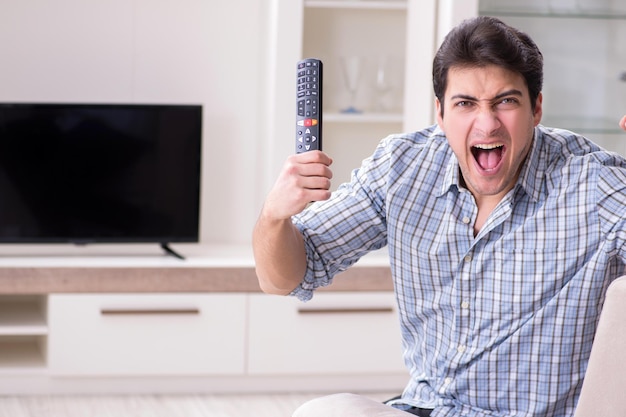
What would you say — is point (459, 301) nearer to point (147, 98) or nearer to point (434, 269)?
point (434, 269)

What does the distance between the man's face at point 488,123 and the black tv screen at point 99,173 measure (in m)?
2.27

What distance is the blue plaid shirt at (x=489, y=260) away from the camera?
5.49 ft

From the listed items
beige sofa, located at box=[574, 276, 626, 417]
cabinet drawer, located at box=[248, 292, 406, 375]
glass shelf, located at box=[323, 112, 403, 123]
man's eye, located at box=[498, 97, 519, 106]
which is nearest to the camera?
beige sofa, located at box=[574, 276, 626, 417]

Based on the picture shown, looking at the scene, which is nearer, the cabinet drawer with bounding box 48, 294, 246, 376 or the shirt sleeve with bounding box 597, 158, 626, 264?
the shirt sleeve with bounding box 597, 158, 626, 264

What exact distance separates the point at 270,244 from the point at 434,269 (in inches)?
12.1

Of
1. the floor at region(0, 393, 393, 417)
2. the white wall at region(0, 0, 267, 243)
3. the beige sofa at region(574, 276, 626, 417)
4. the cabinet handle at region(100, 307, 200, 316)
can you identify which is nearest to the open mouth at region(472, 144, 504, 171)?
the beige sofa at region(574, 276, 626, 417)

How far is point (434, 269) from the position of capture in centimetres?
179

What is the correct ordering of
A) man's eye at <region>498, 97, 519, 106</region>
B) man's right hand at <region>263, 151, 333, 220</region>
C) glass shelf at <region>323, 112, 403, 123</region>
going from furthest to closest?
glass shelf at <region>323, 112, 403, 123</region> → man's eye at <region>498, 97, 519, 106</region> → man's right hand at <region>263, 151, 333, 220</region>

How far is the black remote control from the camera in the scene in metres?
1.62

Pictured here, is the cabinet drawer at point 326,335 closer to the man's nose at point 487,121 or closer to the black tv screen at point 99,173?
the black tv screen at point 99,173

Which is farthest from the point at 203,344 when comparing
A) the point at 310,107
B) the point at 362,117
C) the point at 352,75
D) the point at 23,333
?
the point at 310,107

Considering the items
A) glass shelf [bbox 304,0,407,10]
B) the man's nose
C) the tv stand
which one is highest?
glass shelf [bbox 304,0,407,10]

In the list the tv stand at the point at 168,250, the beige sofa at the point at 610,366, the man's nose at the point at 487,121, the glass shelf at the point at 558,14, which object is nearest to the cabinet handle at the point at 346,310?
the tv stand at the point at 168,250

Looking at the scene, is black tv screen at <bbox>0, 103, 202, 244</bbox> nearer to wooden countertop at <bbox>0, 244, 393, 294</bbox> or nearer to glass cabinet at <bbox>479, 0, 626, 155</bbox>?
wooden countertop at <bbox>0, 244, 393, 294</bbox>
